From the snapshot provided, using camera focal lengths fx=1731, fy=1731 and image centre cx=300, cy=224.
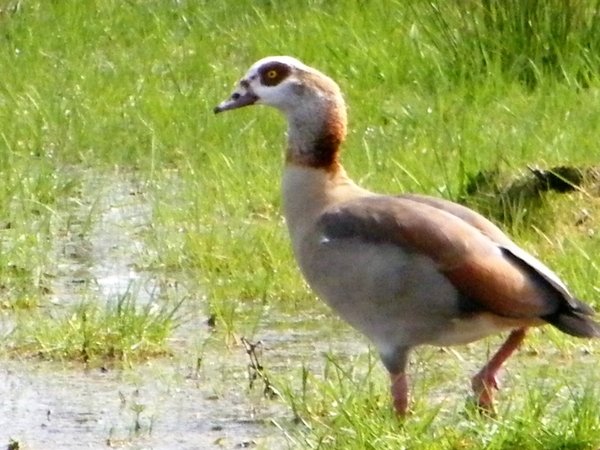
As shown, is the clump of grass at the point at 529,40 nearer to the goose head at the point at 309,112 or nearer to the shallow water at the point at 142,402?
the shallow water at the point at 142,402

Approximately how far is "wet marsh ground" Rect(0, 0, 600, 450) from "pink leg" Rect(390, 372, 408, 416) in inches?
2.2

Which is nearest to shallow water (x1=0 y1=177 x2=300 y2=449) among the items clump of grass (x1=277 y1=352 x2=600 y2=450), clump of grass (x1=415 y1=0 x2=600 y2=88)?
clump of grass (x1=277 y1=352 x2=600 y2=450)

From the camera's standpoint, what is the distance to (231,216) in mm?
8305

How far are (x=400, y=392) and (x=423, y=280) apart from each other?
1.25ft

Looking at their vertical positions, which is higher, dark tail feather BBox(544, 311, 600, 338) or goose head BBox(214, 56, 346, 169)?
goose head BBox(214, 56, 346, 169)

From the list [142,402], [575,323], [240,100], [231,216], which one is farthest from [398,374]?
[231,216]

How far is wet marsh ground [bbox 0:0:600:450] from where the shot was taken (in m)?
5.48

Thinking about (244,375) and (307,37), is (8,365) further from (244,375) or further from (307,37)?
(307,37)

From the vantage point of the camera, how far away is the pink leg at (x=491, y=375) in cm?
525

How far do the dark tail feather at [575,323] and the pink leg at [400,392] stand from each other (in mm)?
486

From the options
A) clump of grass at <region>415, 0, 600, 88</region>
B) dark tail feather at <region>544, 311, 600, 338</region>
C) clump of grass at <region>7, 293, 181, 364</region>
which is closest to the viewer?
dark tail feather at <region>544, 311, 600, 338</region>

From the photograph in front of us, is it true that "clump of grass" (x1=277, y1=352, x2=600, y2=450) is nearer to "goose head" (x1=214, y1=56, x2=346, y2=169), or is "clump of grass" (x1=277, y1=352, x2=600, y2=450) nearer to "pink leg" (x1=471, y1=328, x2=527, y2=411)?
"pink leg" (x1=471, y1=328, x2=527, y2=411)

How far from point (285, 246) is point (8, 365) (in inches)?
68.6

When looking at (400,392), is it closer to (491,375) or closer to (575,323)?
(491,375)
